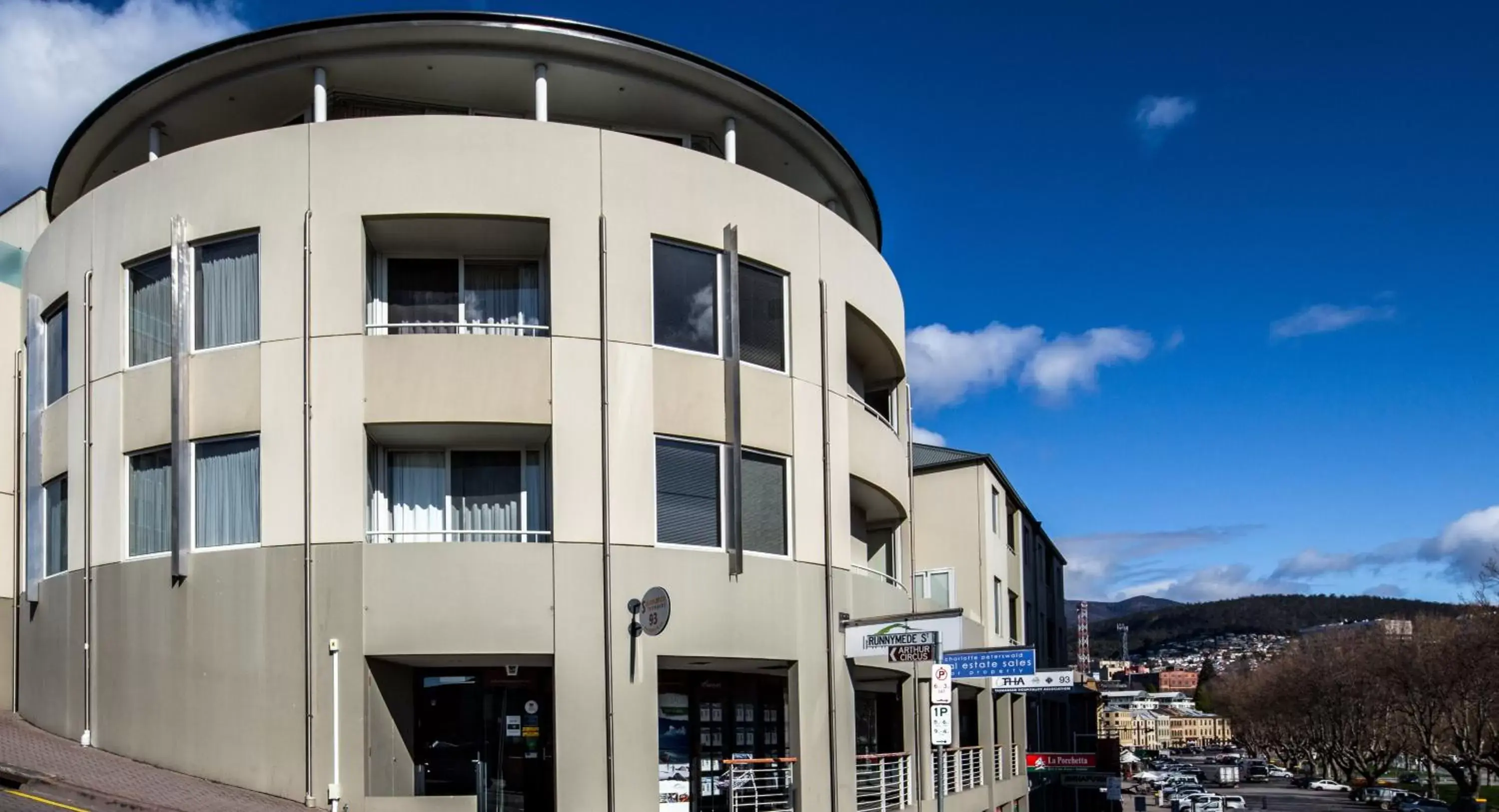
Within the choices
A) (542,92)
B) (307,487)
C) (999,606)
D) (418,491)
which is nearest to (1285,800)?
(999,606)

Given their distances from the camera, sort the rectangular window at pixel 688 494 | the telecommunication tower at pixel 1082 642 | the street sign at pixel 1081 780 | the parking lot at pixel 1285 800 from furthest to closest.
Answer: the telecommunication tower at pixel 1082 642, the parking lot at pixel 1285 800, the street sign at pixel 1081 780, the rectangular window at pixel 688 494

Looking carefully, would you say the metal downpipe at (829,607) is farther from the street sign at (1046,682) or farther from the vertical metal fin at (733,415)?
the street sign at (1046,682)

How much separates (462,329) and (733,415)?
154 inches

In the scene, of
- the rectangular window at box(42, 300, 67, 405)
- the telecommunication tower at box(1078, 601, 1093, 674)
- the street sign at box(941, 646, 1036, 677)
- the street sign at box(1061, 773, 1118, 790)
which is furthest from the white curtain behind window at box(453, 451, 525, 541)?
the telecommunication tower at box(1078, 601, 1093, 674)

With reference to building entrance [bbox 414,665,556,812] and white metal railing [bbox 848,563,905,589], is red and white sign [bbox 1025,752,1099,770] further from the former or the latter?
building entrance [bbox 414,665,556,812]

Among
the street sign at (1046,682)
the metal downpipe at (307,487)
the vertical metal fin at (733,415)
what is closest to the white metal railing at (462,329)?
the metal downpipe at (307,487)

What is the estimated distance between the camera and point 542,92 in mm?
20516

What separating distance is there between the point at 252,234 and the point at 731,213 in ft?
21.6

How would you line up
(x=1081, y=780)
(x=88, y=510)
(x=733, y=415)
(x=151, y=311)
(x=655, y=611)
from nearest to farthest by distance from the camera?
(x=655, y=611) < (x=733, y=415) < (x=151, y=311) < (x=88, y=510) < (x=1081, y=780)

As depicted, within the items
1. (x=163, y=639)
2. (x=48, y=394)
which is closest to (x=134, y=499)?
(x=163, y=639)

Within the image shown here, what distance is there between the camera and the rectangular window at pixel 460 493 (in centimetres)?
1966

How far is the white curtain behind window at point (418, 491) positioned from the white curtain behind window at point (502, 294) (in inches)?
74.7

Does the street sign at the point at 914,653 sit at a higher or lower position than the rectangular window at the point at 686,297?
lower

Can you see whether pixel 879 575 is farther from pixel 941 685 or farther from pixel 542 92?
pixel 542 92
